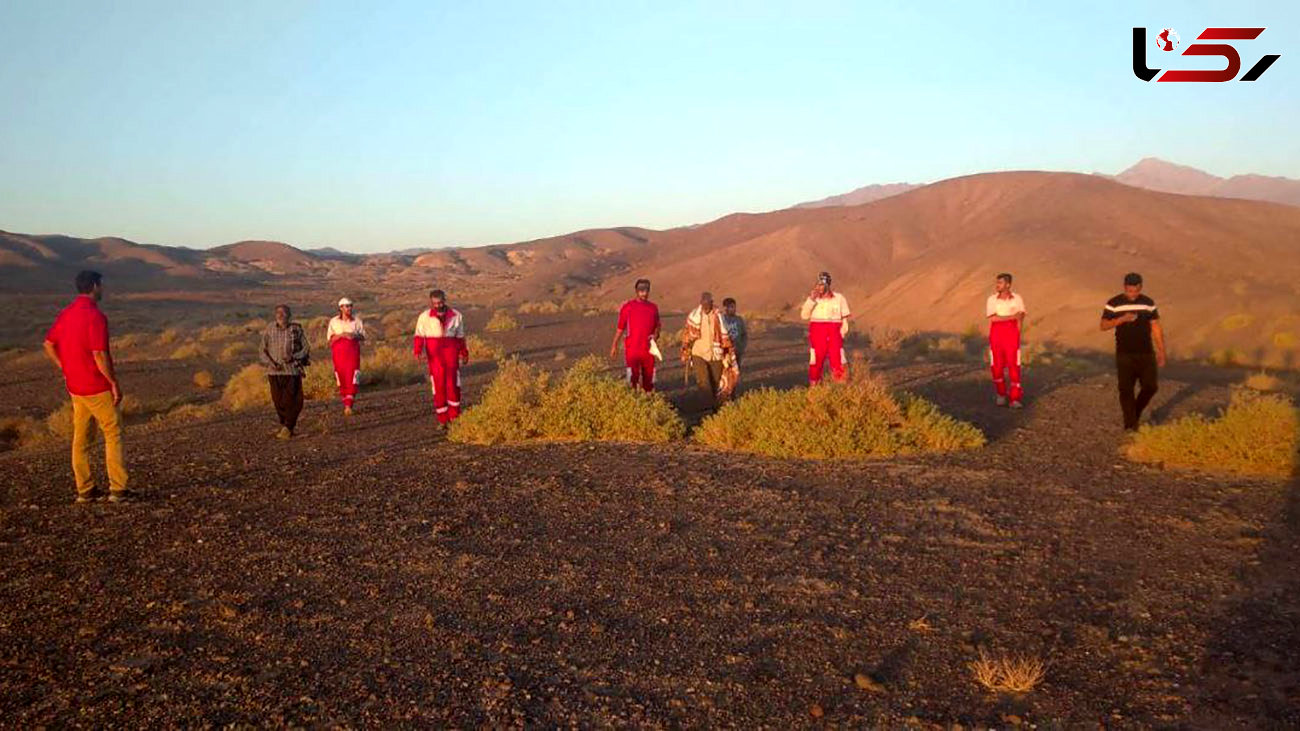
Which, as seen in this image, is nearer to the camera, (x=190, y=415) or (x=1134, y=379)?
(x=1134, y=379)

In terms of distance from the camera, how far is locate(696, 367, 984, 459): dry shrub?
9.73m

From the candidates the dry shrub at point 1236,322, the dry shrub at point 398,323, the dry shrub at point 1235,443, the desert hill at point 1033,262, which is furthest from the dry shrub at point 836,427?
the dry shrub at point 398,323

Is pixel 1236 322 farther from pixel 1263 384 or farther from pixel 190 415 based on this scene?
pixel 190 415

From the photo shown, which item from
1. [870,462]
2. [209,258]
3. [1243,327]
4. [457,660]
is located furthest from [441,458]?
[209,258]

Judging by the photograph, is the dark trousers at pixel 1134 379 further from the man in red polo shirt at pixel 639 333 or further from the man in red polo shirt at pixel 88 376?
the man in red polo shirt at pixel 88 376

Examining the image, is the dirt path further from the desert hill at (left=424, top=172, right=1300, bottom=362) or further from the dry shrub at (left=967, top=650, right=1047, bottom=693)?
the desert hill at (left=424, top=172, right=1300, bottom=362)

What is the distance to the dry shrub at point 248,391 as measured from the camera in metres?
16.6

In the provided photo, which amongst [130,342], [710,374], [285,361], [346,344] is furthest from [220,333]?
[710,374]

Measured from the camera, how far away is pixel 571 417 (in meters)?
10.9

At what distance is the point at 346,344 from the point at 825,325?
6.70m

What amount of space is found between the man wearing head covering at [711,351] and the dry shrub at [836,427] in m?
1.73

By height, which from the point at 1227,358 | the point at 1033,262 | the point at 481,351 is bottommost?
the point at 1227,358

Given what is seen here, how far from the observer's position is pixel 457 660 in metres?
4.73

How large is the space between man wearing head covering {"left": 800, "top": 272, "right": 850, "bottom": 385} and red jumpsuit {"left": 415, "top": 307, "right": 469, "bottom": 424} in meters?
4.54
